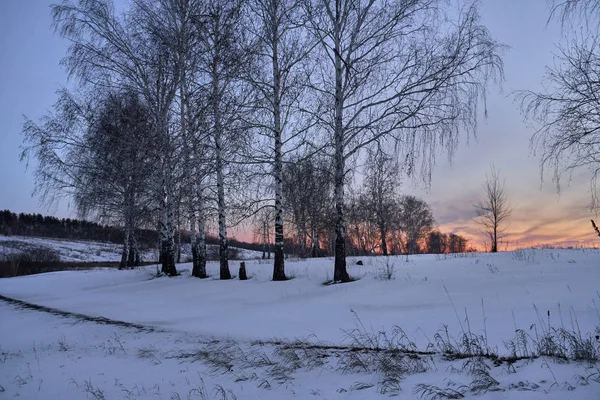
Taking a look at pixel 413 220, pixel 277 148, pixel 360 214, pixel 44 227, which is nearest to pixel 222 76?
pixel 277 148

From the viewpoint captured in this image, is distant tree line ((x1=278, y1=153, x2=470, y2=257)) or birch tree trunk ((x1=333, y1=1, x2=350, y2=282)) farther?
distant tree line ((x1=278, y1=153, x2=470, y2=257))

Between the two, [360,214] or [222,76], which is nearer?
Answer: [222,76]

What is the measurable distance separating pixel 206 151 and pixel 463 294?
28.2ft

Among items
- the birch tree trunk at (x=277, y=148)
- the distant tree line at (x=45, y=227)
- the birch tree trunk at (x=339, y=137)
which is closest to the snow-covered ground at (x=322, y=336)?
the birch tree trunk at (x=277, y=148)

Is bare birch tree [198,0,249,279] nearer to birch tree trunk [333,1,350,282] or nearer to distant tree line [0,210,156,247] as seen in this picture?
birch tree trunk [333,1,350,282]

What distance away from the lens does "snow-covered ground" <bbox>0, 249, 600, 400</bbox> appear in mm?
3590

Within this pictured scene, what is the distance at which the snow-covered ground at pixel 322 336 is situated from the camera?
3590mm

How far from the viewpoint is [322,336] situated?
229 inches

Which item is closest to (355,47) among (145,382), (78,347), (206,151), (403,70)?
(403,70)

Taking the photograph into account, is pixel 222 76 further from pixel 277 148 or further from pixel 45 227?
pixel 45 227

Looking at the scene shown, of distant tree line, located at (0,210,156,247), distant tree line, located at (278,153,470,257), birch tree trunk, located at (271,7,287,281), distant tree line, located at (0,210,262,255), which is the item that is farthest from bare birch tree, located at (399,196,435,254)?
distant tree line, located at (0,210,156,247)

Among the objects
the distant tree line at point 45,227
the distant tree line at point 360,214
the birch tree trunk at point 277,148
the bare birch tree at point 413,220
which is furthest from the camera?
the distant tree line at point 45,227

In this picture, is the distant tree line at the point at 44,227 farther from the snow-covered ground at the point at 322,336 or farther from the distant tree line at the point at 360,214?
the snow-covered ground at the point at 322,336

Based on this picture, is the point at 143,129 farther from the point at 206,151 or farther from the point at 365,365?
the point at 365,365
